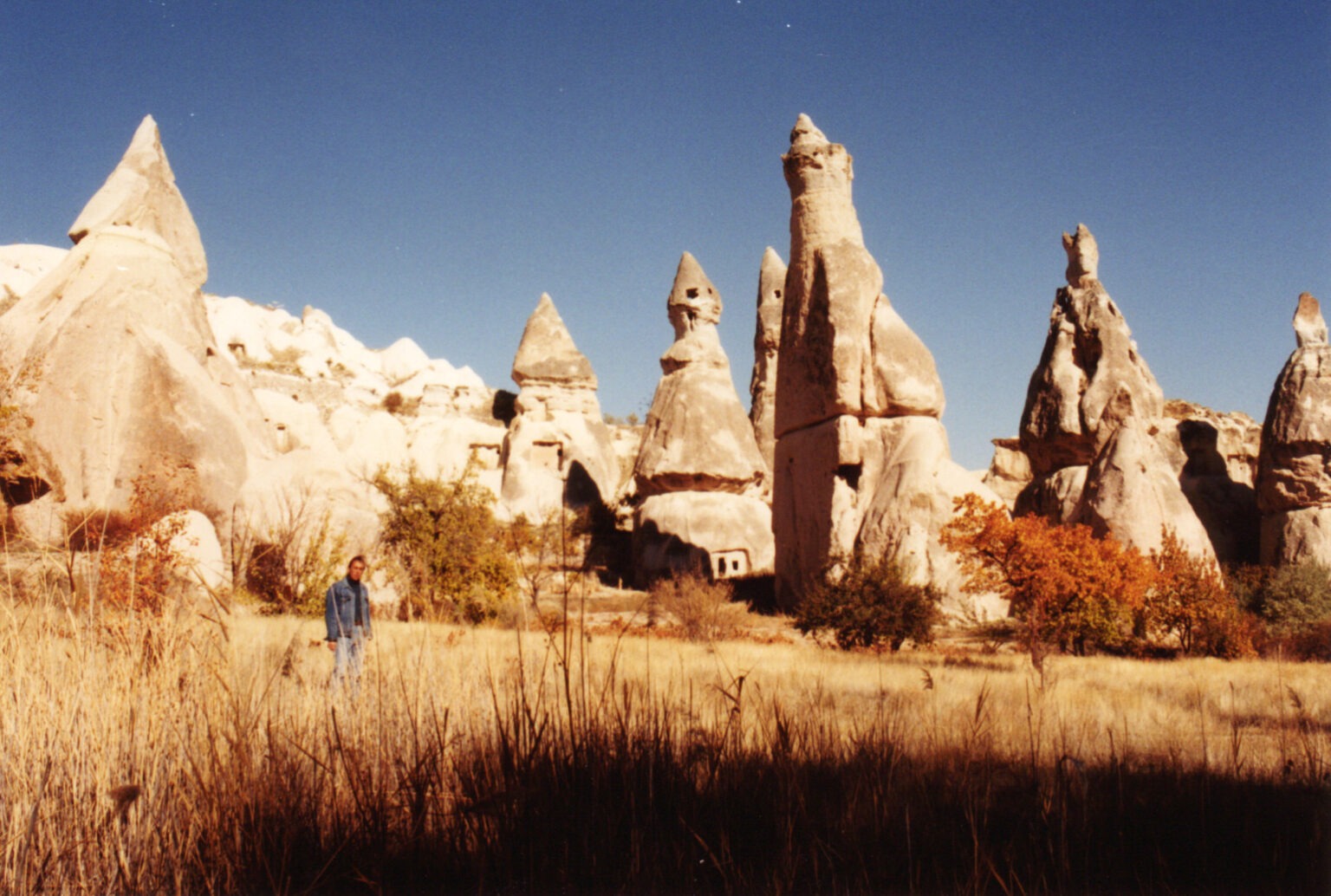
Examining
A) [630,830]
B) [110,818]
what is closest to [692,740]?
[630,830]

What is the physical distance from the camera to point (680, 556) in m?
18.7

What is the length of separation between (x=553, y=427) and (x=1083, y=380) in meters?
15.2

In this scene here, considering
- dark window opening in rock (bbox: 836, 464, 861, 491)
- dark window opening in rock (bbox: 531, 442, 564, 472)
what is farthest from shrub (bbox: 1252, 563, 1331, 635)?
dark window opening in rock (bbox: 531, 442, 564, 472)

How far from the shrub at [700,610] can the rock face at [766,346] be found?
11.1 m

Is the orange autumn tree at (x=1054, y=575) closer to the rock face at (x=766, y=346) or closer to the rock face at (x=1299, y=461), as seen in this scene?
the rock face at (x=1299, y=461)

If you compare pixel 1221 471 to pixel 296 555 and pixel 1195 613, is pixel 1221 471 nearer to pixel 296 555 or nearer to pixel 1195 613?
pixel 1195 613

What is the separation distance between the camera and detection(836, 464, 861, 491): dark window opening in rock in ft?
45.4

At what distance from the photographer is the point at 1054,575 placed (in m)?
8.62

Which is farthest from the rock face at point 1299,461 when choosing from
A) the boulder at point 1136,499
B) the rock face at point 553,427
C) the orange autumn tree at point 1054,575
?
A: the rock face at point 553,427

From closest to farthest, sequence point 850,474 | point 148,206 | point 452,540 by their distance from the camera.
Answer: point 452,540, point 148,206, point 850,474

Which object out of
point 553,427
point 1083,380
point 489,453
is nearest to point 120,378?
point 1083,380

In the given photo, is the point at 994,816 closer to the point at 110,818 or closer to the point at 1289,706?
the point at 110,818

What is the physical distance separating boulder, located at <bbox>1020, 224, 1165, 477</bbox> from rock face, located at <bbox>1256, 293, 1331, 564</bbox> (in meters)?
1.87

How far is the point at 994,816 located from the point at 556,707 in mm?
→ 1515
